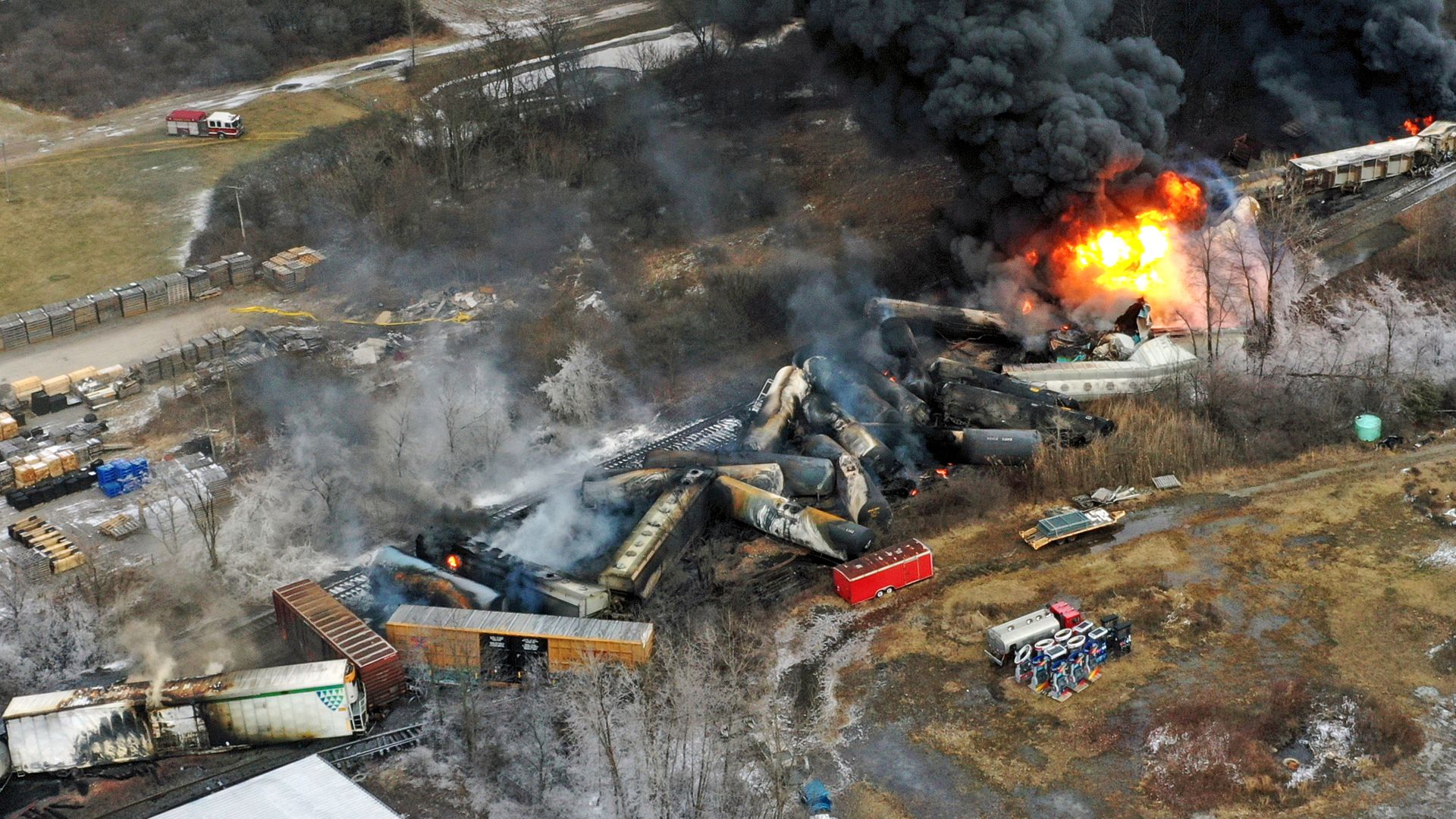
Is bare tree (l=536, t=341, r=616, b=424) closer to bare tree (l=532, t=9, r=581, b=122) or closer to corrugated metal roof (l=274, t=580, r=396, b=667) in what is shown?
corrugated metal roof (l=274, t=580, r=396, b=667)

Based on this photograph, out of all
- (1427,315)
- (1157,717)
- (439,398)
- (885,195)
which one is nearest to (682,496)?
(439,398)

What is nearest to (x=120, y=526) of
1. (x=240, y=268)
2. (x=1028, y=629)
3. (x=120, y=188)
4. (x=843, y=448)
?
(x=240, y=268)

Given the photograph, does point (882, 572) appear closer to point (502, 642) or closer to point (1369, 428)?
point (502, 642)

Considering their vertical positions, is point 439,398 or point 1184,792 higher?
point 439,398

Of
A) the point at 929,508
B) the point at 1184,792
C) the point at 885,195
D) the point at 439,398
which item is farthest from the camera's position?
the point at 885,195

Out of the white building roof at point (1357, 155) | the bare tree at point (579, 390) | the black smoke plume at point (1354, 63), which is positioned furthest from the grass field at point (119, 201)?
the black smoke plume at point (1354, 63)

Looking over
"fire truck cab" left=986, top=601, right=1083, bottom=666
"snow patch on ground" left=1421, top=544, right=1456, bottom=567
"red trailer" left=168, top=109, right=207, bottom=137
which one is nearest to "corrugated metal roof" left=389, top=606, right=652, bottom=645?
"fire truck cab" left=986, top=601, right=1083, bottom=666

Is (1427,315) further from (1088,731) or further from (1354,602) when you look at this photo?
(1088,731)

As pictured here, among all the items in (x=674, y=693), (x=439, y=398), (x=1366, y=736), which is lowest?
(x=1366, y=736)
